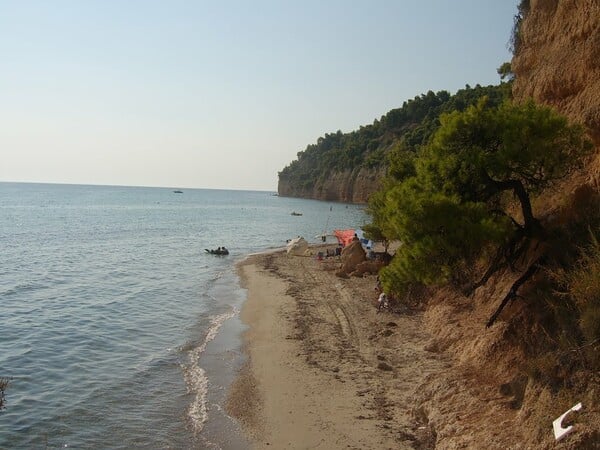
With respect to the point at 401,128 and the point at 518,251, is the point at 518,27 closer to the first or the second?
the point at 518,251

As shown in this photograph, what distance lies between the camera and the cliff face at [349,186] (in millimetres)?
131163

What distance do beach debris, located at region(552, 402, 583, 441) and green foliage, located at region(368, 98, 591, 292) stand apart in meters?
4.39

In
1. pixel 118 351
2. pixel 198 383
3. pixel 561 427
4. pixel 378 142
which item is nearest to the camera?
pixel 561 427

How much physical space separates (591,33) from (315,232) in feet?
194

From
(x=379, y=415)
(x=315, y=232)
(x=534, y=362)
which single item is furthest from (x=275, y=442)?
(x=315, y=232)

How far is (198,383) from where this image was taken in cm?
1530

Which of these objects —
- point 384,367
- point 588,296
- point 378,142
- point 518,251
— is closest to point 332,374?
point 384,367

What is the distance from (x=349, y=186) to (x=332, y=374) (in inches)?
5532

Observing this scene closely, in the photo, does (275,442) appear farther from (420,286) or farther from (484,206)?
(420,286)

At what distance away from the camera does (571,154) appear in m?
12.6

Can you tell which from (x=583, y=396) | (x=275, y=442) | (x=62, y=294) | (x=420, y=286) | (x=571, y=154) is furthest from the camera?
(x=62, y=294)

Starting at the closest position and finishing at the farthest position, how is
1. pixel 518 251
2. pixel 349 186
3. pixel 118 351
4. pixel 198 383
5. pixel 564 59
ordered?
pixel 518 251 < pixel 198 383 < pixel 564 59 < pixel 118 351 < pixel 349 186

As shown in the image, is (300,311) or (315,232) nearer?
(300,311)

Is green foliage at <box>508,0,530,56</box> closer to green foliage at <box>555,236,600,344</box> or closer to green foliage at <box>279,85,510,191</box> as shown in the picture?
green foliage at <box>555,236,600,344</box>
